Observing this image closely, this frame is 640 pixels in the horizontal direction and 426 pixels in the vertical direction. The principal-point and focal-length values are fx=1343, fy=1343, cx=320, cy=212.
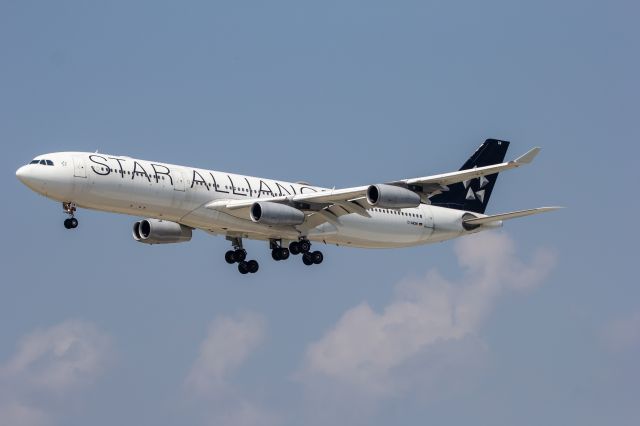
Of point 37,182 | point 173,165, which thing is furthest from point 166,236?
point 37,182

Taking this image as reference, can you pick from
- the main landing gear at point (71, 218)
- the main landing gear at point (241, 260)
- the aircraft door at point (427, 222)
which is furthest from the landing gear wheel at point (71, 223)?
the aircraft door at point (427, 222)

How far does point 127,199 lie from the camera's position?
6744 centimetres

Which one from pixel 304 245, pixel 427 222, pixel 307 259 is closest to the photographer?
pixel 304 245

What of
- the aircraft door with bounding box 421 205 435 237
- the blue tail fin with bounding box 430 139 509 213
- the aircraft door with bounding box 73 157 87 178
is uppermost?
the blue tail fin with bounding box 430 139 509 213

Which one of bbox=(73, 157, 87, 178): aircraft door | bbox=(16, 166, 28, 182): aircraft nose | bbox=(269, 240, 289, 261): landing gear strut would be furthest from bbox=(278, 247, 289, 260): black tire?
bbox=(16, 166, 28, 182): aircraft nose

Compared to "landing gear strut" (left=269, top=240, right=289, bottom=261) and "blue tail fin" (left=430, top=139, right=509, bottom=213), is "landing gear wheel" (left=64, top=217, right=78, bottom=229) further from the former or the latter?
"blue tail fin" (left=430, top=139, right=509, bottom=213)

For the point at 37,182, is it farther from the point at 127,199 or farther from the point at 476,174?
the point at 476,174

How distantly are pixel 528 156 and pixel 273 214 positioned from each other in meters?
13.8

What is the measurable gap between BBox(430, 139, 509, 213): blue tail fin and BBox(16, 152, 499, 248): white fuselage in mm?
2933

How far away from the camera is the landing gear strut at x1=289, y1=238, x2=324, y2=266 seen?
73562 mm

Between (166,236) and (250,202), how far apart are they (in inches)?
258

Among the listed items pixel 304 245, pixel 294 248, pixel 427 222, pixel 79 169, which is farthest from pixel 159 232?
pixel 427 222

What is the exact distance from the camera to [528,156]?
212ft

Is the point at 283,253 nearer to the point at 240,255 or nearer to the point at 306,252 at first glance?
the point at 306,252
